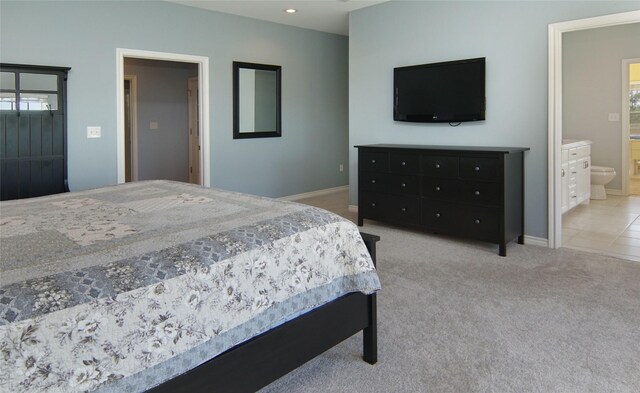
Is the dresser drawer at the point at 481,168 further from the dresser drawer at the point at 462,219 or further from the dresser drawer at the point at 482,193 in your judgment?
the dresser drawer at the point at 462,219

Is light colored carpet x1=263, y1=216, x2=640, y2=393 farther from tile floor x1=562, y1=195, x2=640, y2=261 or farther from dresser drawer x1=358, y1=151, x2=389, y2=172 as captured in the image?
dresser drawer x1=358, y1=151, x2=389, y2=172

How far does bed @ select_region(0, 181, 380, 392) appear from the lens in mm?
1095

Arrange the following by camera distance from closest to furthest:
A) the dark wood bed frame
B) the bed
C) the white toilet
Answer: the bed
the dark wood bed frame
the white toilet

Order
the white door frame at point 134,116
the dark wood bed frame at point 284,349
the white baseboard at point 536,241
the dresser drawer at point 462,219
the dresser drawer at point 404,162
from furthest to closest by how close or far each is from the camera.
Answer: the white door frame at point 134,116, the dresser drawer at point 404,162, the white baseboard at point 536,241, the dresser drawer at point 462,219, the dark wood bed frame at point 284,349

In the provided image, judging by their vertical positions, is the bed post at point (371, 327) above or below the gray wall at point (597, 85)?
below

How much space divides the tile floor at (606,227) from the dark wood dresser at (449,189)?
0.64 metres

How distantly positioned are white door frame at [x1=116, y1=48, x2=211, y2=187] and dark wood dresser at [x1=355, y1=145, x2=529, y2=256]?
1911 millimetres

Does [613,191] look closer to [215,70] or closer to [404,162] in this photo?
[404,162]

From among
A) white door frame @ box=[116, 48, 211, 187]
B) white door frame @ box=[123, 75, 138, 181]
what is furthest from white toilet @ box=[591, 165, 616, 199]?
white door frame @ box=[123, 75, 138, 181]

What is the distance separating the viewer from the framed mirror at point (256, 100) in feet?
18.2

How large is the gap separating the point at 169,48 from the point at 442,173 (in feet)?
10.6

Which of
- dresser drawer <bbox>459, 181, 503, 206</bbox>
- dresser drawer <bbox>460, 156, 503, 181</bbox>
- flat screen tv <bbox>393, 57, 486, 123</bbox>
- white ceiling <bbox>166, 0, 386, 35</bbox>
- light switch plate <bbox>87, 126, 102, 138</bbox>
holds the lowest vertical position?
dresser drawer <bbox>459, 181, 503, 206</bbox>

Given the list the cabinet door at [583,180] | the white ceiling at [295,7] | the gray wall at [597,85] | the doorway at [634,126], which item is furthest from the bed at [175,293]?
the doorway at [634,126]

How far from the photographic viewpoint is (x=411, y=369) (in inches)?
78.7
